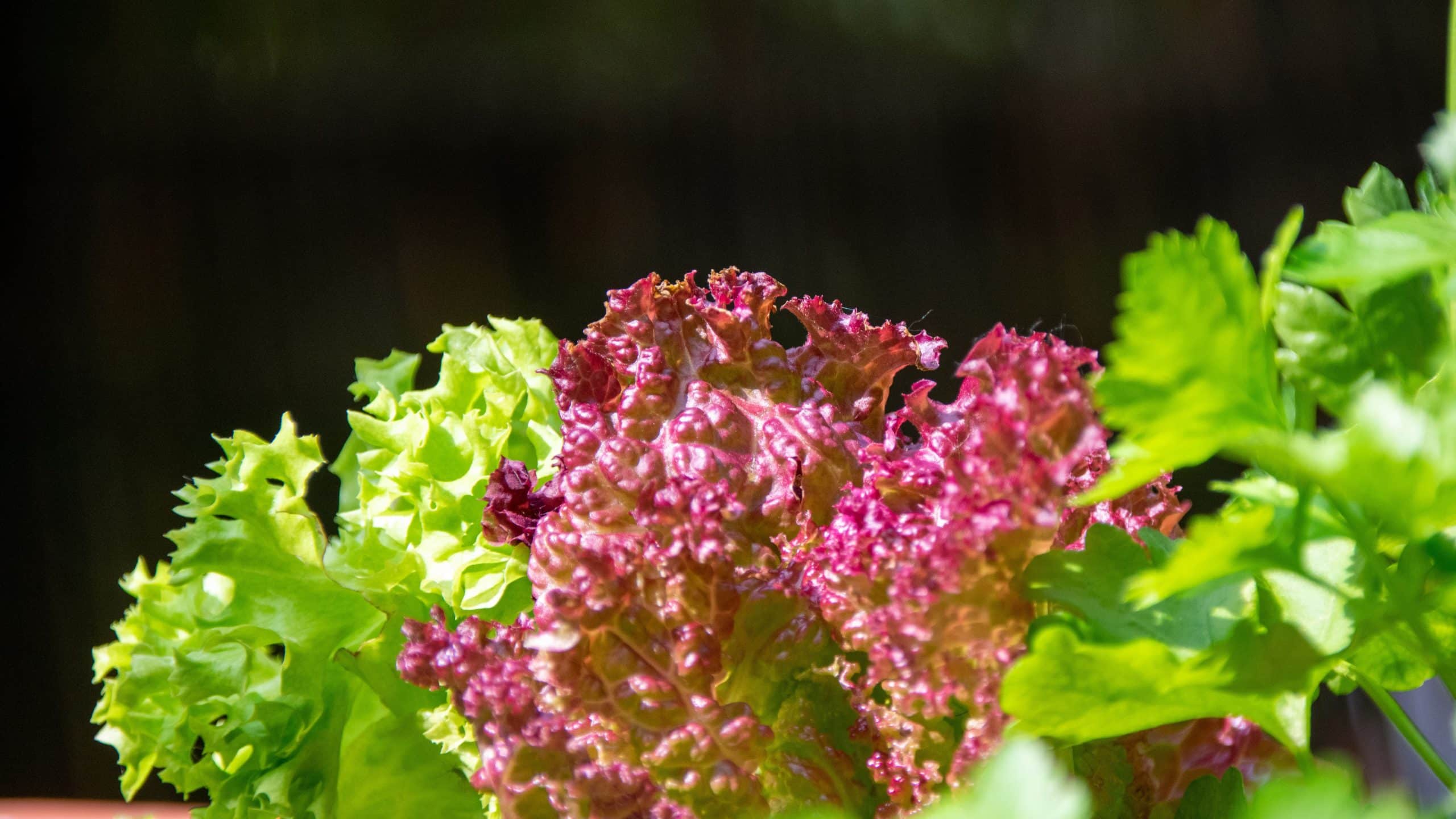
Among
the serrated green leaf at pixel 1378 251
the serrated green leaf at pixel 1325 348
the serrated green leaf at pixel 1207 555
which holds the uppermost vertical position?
the serrated green leaf at pixel 1378 251

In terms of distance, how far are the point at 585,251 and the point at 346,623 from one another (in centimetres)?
123

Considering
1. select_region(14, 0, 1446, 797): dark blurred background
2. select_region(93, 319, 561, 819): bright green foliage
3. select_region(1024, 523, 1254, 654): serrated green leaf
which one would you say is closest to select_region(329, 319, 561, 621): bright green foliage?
select_region(93, 319, 561, 819): bright green foliage

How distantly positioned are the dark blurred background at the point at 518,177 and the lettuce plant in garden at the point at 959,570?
123cm

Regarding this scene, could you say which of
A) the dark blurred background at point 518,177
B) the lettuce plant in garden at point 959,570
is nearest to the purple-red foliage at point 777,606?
the lettuce plant in garden at point 959,570

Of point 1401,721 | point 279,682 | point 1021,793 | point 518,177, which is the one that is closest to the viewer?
point 1021,793

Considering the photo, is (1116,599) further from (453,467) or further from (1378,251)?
(453,467)

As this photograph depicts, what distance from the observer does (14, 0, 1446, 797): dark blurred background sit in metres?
1.48

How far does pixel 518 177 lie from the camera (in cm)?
154

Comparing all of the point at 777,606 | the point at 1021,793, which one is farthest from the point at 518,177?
the point at 1021,793

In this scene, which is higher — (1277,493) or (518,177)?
(1277,493)

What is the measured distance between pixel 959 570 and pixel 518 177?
143cm

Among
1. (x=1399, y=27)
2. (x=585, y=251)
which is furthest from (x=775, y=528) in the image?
(x=1399, y=27)

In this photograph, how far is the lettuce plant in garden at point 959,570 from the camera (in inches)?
6.2

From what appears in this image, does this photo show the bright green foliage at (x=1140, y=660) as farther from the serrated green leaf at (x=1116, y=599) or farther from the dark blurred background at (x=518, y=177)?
the dark blurred background at (x=518, y=177)
